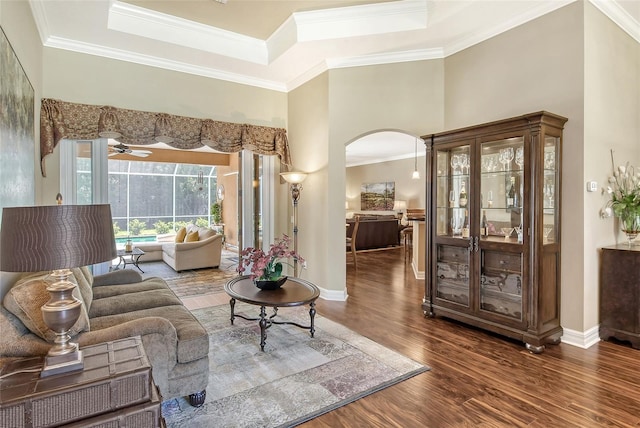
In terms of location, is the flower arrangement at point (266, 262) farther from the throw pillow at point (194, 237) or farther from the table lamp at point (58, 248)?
the throw pillow at point (194, 237)

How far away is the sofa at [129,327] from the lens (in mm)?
1746

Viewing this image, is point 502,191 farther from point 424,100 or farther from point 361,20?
point 361,20

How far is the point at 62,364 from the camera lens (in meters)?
1.55

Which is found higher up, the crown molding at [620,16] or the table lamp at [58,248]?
the crown molding at [620,16]

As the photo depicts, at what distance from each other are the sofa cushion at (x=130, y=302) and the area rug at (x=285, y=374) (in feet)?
2.17

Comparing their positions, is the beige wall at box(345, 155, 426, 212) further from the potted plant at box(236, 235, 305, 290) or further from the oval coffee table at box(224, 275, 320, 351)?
the potted plant at box(236, 235, 305, 290)

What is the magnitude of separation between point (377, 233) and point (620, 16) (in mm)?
7051

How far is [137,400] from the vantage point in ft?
5.18

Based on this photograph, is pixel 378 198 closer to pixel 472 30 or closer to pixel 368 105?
pixel 368 105

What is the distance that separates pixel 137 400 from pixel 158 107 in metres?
4.10

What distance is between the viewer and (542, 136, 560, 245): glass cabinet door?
3281 millimetres

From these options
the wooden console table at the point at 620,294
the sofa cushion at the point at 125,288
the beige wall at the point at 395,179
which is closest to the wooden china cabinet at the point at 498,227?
the wooden console table at the point at 620,294

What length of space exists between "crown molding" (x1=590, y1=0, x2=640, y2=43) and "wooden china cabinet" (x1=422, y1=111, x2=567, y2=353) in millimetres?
1210

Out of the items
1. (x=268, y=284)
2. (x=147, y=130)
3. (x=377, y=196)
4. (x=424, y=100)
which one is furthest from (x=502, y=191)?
(x=377, y=196)
